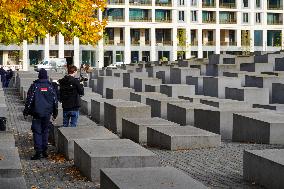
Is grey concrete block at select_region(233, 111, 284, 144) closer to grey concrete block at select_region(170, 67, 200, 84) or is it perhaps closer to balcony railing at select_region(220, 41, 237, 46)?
grey concrete block at select_region(170, 67, 200, 84)

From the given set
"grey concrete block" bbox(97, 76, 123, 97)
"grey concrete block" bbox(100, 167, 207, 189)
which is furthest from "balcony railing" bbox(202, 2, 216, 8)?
"grey concrete block" bbox(100, 167, 207, 189)

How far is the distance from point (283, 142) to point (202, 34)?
3499 inches

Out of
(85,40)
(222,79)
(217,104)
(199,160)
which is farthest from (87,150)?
(222,79)

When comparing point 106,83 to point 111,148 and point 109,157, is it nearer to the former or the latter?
point 111,148

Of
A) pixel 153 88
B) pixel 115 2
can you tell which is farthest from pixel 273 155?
pixel 115 2

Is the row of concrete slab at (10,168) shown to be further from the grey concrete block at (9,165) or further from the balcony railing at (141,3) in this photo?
the balcony railing at (141,3)

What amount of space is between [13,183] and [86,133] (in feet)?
Answer: 15.2

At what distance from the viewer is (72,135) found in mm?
14133

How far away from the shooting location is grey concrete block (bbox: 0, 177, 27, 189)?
31.4 ft

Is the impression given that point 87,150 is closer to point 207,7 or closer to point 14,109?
point 14,109

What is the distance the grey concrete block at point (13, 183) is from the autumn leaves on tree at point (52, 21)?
44.2ft

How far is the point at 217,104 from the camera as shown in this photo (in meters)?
19.4

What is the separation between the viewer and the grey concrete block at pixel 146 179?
8547 mm

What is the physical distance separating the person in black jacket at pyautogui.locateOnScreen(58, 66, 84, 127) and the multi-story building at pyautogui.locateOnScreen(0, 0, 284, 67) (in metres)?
75.4
